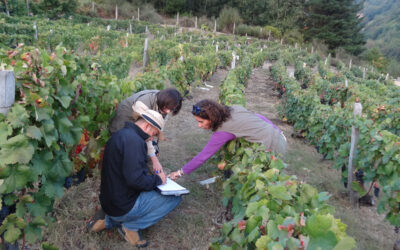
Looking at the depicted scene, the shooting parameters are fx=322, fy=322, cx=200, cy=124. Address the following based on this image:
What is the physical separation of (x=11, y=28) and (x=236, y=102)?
14688mm

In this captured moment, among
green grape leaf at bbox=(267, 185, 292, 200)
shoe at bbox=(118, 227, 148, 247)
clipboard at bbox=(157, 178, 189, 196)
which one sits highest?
green grape leaf at bbox=(267, 185, 292, 200)

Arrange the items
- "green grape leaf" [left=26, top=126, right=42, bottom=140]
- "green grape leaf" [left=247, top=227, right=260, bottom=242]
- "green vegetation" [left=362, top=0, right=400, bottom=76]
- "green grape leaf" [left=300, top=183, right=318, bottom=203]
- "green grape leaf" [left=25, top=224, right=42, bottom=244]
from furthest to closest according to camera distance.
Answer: "green vegetation" [left=362, top=0, right=400, bottom=76]
"green grape leaf" [left=300, top=183, right=318, bottom=203]
"green grape leaf" [left=25, top=224, right=42, bottom=244]
"green grape leaf" [left=26, top=126, right=42, bottom=140]
"green grape leaf" [left=247, top=227, right=260, bottom=242]

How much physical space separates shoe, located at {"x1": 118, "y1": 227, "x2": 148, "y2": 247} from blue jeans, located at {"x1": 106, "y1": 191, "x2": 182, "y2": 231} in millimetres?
45

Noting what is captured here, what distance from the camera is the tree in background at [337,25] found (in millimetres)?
44594

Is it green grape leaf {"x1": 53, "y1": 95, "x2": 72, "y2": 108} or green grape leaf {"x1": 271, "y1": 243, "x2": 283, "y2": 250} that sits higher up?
green grape leaf {"x1": 53, "y1": 95, "x2": 72, "y2": 108}

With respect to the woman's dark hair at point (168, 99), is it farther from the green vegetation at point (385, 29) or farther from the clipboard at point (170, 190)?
the green vegetation at point (385, 29)

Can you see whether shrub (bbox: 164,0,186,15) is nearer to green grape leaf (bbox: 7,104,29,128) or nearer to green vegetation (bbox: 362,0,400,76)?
green vegetation (bbox: 362,0,400,76)

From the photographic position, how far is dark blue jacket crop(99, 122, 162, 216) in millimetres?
2721

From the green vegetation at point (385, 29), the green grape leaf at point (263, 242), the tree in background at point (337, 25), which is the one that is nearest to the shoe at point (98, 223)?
the green grape leaf at point (263, 242)

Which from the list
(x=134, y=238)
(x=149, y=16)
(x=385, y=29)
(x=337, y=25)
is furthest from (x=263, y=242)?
(x=385, y=29)

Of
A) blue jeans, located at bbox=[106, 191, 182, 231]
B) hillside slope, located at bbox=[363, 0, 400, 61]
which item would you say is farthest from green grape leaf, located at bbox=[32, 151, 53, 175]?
hillside slope, located at bbox=[363, 0, 400, 61]

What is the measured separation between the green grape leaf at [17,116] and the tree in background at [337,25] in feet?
157

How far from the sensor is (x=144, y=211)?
300cm

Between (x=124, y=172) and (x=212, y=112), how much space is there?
1.00 meters
